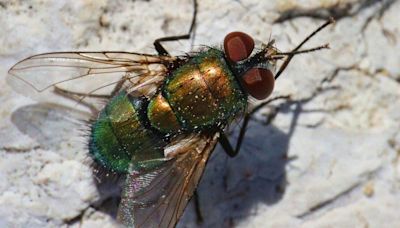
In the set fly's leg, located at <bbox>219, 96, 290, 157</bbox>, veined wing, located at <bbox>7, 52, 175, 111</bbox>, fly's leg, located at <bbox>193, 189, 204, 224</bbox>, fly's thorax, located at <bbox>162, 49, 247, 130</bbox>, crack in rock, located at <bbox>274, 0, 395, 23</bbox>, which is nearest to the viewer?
fly's thorax, located at <bbox>162, 49, 247, 130</bbox>

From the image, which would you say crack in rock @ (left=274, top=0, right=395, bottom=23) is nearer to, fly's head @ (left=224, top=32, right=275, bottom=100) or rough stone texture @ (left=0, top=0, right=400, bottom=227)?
rough stone texture @ (left=0, top=0, right=400, bottom=227)

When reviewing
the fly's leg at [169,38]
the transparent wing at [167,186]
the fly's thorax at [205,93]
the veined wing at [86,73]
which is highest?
the veined wing at [86,73]

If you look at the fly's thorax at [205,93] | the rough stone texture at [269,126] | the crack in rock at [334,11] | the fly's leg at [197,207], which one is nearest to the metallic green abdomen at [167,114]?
the fly's thorax at [205,93]

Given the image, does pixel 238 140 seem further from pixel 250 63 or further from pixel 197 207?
pixel 250 63

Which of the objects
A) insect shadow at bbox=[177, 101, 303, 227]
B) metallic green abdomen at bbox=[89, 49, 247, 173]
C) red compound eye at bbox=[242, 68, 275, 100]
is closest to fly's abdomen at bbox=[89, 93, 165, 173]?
metallic green abdomen at bbox=[89, 49, 247, 173]

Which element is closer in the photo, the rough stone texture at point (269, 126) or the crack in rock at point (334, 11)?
the rough stone texture at point (269, 126)

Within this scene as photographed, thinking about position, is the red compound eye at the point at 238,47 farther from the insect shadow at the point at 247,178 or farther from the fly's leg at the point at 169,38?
the insect shadow at the point at 247,178

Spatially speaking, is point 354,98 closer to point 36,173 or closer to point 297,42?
point 297,42

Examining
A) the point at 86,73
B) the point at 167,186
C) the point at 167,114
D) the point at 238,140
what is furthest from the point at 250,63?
the point at 86,73
